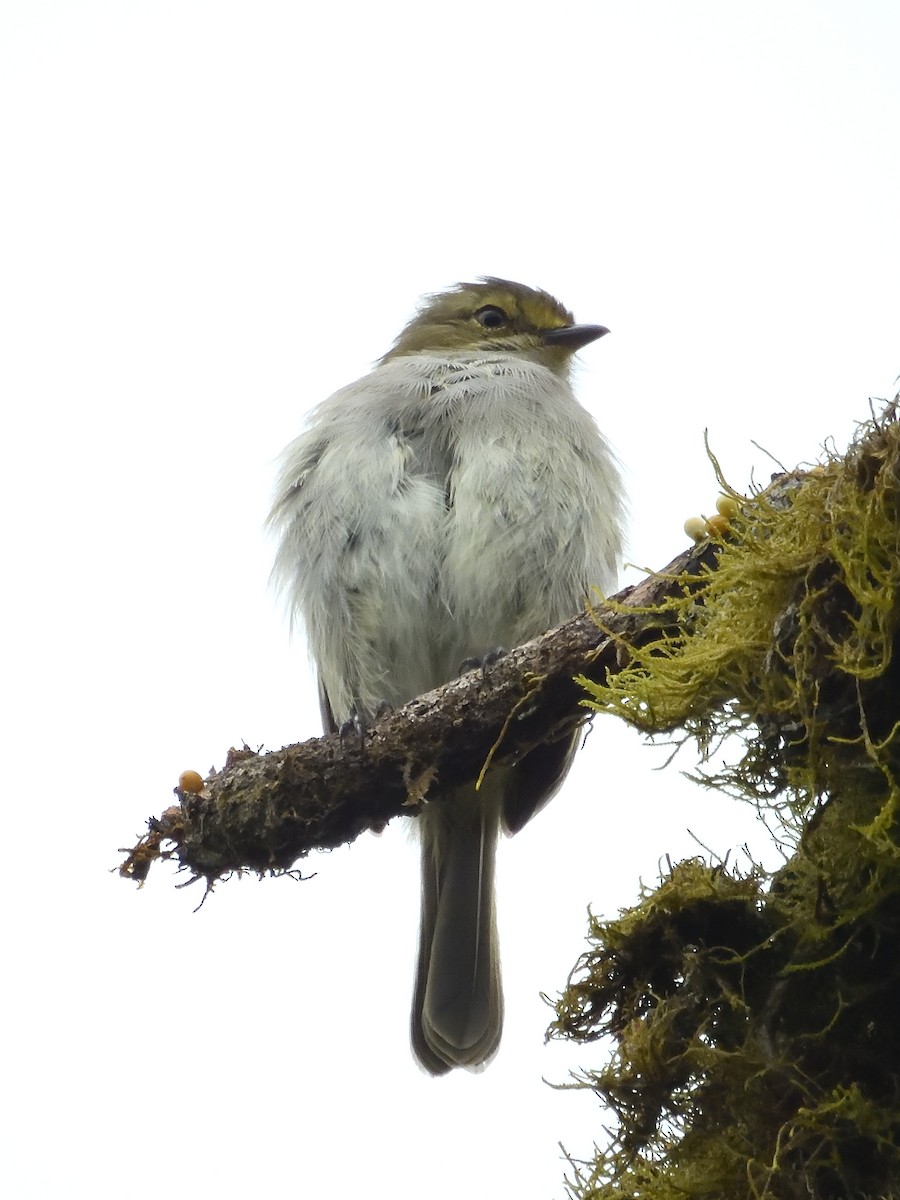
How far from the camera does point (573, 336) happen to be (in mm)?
7512

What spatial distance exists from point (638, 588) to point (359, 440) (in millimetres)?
1954

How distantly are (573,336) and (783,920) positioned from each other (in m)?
4.66

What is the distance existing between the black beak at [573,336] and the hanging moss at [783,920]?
13.0 ft

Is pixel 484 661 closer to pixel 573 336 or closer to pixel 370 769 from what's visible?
pixel 370 769

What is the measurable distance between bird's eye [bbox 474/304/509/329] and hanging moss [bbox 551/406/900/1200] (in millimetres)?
4164

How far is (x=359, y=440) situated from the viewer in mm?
5965

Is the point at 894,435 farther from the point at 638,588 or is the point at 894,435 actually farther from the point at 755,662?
the point at 638,588

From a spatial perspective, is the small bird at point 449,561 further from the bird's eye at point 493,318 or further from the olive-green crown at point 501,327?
the bird's eye at point 493,318

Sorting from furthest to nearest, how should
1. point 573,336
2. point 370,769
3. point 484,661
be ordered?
point 573,336
point 484,661
point 370,769

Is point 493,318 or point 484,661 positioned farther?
point 493,318

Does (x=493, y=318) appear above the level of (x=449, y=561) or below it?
above

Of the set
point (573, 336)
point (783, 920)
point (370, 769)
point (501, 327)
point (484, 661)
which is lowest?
point (783, 920)

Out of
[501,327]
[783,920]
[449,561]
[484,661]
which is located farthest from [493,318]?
[783,920]

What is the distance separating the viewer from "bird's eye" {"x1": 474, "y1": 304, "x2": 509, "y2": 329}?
25.1 ft
